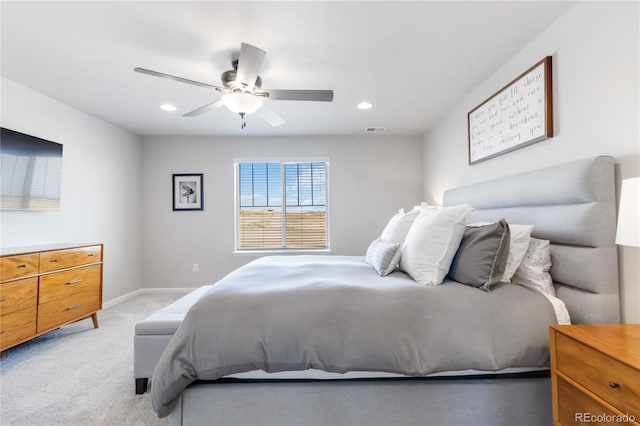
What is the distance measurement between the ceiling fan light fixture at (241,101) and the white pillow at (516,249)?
6.66 feet

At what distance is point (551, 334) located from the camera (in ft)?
4.19

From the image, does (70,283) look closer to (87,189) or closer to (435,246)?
(87,189)

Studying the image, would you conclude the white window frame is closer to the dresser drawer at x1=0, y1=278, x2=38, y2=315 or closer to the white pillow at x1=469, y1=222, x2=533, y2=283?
the dresser drawer at x1=0, y1=278, x2=38, y2=315

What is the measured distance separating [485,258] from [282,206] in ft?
11.5

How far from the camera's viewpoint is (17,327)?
2.33 metres

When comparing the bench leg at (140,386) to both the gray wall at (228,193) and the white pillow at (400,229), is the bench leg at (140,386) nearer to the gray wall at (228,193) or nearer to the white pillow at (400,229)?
the white pillow at (400,229)

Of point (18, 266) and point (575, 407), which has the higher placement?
point (18, 266)

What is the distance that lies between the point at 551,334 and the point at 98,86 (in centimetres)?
391

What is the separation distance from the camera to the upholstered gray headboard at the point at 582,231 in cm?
147

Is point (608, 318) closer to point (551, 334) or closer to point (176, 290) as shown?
point (551, 334)

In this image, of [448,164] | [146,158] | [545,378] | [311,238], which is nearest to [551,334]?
[545,378]

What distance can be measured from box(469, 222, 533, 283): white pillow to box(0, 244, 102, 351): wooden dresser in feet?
11.6

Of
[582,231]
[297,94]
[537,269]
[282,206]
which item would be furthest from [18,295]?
[582,231]

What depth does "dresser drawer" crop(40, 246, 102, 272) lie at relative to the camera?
8.39ft
